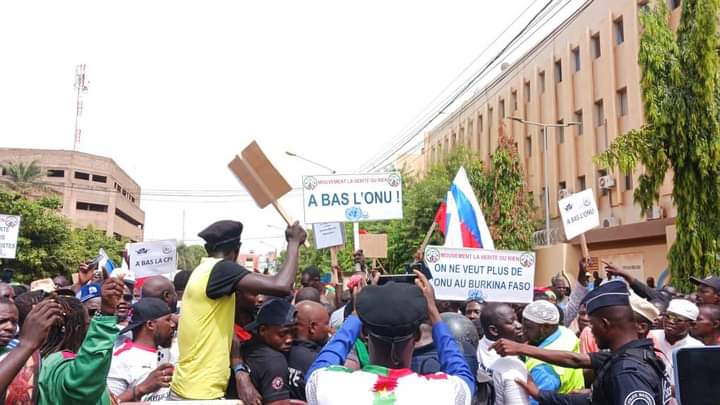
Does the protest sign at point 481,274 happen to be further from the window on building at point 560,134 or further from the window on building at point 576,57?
the window on building at point 560,134

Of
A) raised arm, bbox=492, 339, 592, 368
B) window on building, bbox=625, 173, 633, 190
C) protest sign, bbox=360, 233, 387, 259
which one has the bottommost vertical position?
raised arm, bbox=492, 339, 592, 368

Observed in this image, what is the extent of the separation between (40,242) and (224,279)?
31841 millimetres

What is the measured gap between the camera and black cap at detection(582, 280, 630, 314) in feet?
10.5

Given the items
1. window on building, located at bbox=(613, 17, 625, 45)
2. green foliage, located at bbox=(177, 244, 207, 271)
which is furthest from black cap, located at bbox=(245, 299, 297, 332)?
green foliage, located at bbox=(177, 244, 207, 271)

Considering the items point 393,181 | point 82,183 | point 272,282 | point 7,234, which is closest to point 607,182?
point 393,181

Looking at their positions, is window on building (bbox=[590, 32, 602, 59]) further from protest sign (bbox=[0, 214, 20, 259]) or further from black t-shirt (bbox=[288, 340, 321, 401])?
black t-shirt (bbox=[288, 340, 321, 401])

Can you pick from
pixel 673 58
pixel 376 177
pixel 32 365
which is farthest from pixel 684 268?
pixel 32 365

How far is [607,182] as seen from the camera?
2542 centimetres

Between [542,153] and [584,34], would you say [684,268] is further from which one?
[542,153]

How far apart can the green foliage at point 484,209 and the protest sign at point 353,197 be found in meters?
18.7

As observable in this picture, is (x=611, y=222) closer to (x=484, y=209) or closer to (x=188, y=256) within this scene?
(x=484, y=209)

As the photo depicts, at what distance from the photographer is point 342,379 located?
7.82 feet

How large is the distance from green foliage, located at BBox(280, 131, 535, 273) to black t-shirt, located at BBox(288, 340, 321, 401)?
905 inches

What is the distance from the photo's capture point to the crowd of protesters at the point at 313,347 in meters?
2.39
